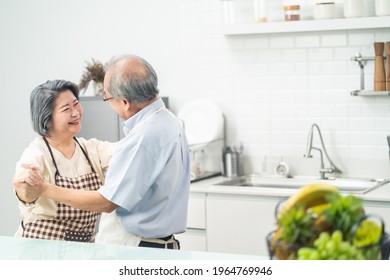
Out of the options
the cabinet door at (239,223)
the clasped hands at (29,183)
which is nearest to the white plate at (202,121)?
the cabinet door at (239,223)

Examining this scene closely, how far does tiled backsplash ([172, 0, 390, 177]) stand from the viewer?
457 centimetres

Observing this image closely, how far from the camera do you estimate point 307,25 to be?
14.8 ft

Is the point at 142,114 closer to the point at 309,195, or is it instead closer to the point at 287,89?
the point at 309,195

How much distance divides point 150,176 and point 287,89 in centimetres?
205

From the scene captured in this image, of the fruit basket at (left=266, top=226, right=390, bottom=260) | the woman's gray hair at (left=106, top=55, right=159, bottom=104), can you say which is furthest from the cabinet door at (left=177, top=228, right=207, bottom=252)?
the fruit basket at (left=266, top=226, right=390, bottom=260)

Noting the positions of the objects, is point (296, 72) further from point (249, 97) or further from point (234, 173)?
point (234, 173)

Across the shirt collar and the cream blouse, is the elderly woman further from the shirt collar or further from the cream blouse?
the shirt collar

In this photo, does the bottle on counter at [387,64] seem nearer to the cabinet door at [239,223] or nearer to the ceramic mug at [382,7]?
the ceramic mug at [382,7]

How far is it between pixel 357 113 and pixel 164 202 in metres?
2.02

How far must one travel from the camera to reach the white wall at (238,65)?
4598 mm

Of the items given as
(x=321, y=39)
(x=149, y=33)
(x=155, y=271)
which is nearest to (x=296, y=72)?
(x=321, y=39)

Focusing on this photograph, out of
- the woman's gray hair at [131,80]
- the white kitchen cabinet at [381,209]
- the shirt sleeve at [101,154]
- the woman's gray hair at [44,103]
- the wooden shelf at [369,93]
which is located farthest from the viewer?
the wooden shelf at [369,93]

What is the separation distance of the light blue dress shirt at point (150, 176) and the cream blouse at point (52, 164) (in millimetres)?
253

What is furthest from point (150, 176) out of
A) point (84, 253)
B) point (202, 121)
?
point (202, 121)
